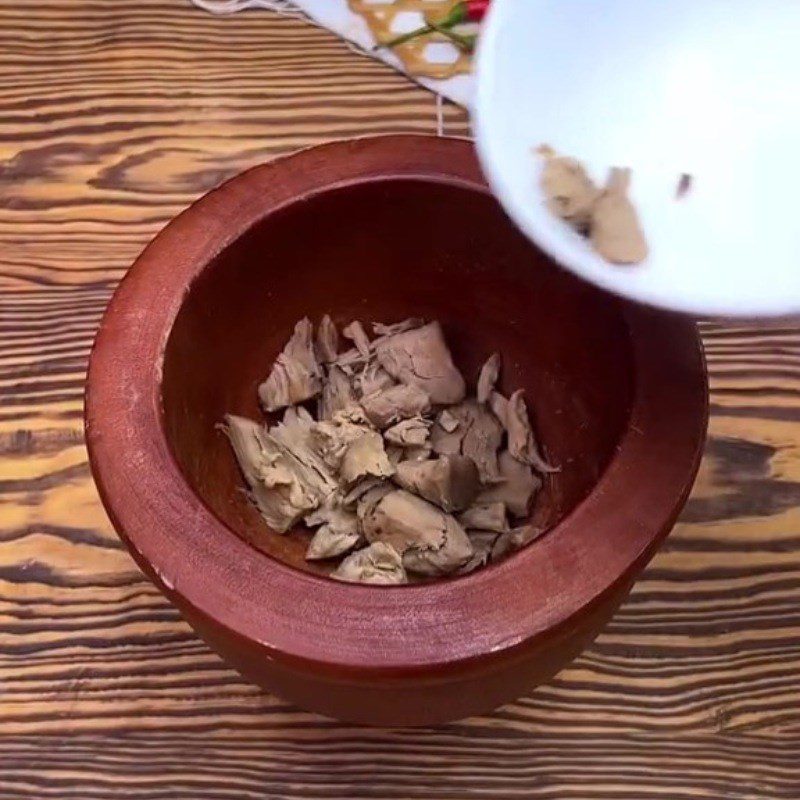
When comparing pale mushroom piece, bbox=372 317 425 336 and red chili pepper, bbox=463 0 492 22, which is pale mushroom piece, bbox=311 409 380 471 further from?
red chili pepper, bbox=463 0 492 22

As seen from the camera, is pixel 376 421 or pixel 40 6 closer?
pixel 376 421

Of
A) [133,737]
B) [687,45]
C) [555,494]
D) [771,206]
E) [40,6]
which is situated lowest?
[133,737]

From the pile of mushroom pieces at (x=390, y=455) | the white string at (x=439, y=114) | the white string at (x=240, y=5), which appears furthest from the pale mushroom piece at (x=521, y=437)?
the white string at (x=240, y=5)

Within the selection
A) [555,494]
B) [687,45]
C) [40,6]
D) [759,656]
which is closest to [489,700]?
[555,494]

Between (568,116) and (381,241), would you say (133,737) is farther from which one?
(568,116)

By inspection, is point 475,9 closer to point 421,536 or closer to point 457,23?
point 457,23

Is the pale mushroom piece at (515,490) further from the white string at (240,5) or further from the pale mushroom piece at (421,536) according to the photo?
the white string at (240,5)

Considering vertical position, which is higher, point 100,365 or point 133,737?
point 100,365

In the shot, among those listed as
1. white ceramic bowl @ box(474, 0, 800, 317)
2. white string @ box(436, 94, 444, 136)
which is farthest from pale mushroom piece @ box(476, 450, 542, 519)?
white string @ box(436, 94, 444, 136)
